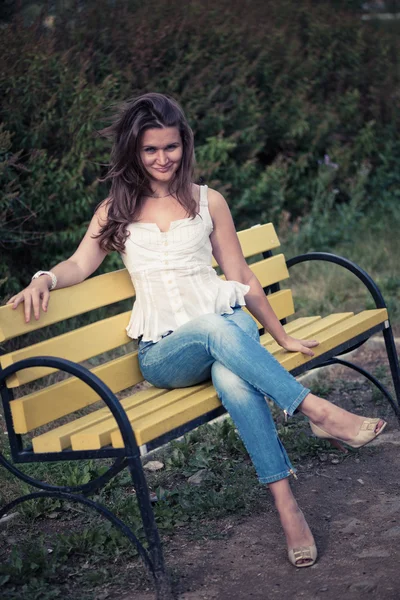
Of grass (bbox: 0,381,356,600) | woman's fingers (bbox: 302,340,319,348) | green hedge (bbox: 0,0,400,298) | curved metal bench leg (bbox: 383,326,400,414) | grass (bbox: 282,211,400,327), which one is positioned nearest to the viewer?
grass (bbox: 0,381,356,600)

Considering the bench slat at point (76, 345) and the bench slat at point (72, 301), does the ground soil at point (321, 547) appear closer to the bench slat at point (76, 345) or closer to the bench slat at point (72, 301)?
the bench slat at point (76, 345)

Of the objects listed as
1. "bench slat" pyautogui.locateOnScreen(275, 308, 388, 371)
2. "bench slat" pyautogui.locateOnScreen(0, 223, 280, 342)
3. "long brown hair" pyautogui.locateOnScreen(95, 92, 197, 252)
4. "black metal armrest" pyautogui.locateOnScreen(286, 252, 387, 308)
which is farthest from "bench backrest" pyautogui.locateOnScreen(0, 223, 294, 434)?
"black metal armrest" pyautogui.locateOnScreen(286, 252, 387, 308)

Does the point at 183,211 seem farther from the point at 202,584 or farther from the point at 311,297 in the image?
the point at 311,297

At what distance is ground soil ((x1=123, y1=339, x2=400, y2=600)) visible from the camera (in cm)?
305

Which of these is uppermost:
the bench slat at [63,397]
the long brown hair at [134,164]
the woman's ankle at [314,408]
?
the long brown hair at [134,164]

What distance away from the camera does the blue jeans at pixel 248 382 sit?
3170 mm

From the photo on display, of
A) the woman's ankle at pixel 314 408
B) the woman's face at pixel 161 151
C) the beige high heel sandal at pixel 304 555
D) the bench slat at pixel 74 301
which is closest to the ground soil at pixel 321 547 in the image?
the beige high heel sandal at pixel 304 555

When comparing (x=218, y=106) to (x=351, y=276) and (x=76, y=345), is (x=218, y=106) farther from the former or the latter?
(x=76, y=345)

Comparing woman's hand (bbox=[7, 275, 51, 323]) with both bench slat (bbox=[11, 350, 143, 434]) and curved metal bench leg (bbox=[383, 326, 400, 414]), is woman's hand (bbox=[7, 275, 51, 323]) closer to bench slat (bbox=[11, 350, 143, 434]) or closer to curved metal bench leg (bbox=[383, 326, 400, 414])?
bench slat (bbox=[11, 350, 143, 434])

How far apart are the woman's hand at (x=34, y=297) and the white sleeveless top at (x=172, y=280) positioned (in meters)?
0.43

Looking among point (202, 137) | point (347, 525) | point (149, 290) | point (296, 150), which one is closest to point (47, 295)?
point (149, 290)

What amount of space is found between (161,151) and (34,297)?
76 centimetres

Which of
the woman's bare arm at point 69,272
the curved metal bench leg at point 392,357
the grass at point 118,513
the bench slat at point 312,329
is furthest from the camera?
the curved metal bench leg at point 392,357

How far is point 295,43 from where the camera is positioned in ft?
26.9
